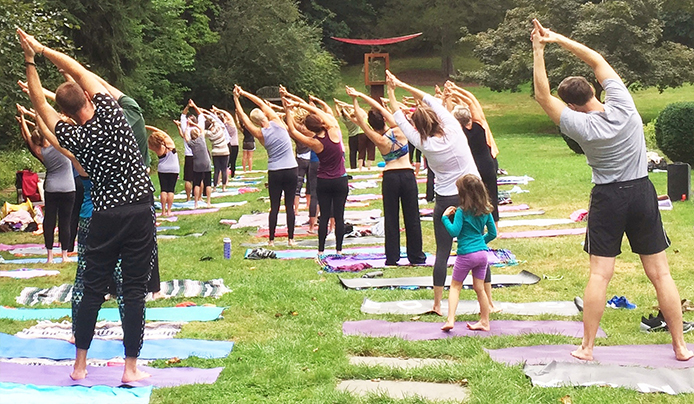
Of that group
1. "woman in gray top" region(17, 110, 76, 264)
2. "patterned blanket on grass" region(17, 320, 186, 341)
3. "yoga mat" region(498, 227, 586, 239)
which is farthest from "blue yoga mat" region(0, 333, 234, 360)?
"yoga mat" region(498, 227, 586, 239)

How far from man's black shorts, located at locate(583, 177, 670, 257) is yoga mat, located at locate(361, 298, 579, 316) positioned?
5.34ft

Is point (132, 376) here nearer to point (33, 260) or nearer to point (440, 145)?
point (440, 145)

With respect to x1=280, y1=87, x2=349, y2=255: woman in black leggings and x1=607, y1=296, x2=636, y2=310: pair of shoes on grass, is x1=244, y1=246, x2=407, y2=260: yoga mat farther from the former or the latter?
x1=607, y1=296, x2=636, y2=310: pair of shoes on grass

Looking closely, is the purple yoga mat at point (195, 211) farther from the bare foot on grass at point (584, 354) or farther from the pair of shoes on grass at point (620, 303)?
the bare foot on grass at point (584, 354)

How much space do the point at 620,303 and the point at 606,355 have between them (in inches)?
66.9

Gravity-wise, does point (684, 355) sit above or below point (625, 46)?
below

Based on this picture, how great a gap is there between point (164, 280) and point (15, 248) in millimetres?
4627

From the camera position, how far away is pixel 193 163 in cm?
1684

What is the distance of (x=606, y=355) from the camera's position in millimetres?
6035

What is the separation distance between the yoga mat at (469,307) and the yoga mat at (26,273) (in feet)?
14.7

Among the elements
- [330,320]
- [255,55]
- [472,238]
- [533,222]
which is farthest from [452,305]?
[255,55]

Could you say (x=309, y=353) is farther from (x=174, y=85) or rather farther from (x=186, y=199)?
(x=174, y=85)

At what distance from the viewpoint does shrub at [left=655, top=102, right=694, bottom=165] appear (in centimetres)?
1747

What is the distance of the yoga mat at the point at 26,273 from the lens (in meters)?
10.2
